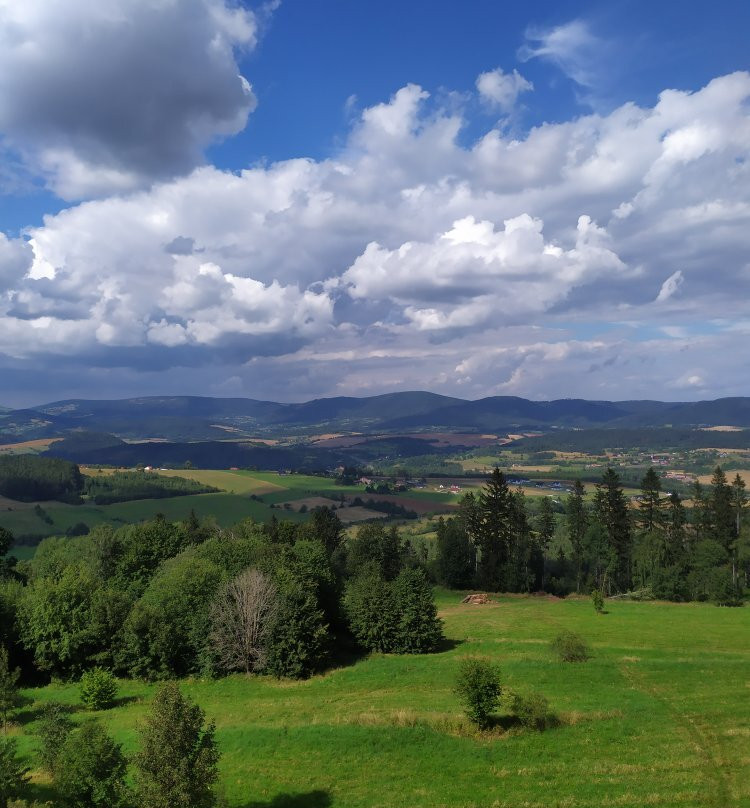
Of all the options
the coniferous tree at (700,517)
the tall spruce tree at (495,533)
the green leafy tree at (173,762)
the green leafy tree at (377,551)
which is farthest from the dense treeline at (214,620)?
the coniferous tree at (700,517)

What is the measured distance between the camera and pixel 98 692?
43.9 meters

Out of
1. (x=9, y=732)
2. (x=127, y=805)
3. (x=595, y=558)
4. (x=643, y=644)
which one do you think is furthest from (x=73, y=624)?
(x=595, y=558)

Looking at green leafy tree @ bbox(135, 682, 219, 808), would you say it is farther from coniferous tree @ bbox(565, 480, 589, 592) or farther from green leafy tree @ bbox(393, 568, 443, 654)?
coniferous tree @ bbox(565, 480, 589, 592)

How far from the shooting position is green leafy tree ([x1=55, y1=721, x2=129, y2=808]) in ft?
70.0

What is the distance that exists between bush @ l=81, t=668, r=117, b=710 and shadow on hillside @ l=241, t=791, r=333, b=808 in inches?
940

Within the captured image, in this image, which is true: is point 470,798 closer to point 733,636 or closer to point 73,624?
point 733,636

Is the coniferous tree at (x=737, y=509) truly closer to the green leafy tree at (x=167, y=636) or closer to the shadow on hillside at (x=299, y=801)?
the green leafy tree at (x=167, y=636)

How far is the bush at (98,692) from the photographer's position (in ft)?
143

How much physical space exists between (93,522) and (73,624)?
121 meters

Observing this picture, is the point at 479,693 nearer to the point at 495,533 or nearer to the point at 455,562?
the point at 495,533

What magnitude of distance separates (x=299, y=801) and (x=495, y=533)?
7160cm

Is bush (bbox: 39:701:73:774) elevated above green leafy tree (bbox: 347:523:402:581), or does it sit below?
above

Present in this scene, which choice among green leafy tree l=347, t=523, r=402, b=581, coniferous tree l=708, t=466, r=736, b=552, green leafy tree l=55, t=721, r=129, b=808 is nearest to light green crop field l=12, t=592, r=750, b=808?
green leafy tree l=55, t=721, r=129, b=808

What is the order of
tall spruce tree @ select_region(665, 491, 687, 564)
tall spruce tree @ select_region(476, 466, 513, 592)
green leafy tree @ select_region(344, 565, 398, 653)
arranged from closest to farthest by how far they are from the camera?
green leafy tree @ select_region(344, 565, 398, 653) < tall spruce tree @ select_region(665, 491, 687, 564) < tall spruce tree @ select_region(476, 466, 513, 592)
